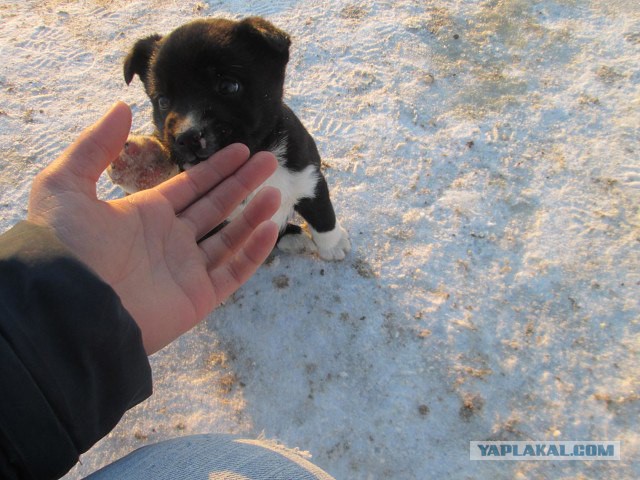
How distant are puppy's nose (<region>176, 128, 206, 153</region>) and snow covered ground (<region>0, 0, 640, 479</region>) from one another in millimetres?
1130

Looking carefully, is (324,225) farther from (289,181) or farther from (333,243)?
(289,181)

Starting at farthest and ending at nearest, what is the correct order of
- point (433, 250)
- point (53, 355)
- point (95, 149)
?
point (433, 250) → point (95, 149) → point (53, 355)

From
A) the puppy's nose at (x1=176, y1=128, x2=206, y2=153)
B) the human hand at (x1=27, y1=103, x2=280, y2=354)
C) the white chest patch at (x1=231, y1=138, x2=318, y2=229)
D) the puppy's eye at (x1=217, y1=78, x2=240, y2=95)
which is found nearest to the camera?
the human hand at (x1=27, y1=103, x2=280, y2=354)

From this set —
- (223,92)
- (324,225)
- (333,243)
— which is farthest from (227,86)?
(333,243)

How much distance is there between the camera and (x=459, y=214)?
302cm

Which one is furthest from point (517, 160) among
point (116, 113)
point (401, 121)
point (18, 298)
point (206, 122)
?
point (18, 298)

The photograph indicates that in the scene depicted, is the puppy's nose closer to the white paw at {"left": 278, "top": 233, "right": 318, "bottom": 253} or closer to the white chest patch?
the white chest patch

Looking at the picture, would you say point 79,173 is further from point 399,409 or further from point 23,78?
point 23,78

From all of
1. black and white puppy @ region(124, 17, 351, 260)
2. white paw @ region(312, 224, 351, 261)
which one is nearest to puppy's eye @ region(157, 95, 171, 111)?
black and white puppy @ region(124, 17, 351, 260)

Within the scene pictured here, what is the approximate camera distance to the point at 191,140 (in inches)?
80.2

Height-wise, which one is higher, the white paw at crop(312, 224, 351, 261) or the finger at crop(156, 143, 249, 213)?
the finger at crop(156, 143, 249, 213)

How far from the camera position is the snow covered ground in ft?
7.77

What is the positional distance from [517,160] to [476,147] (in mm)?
291
